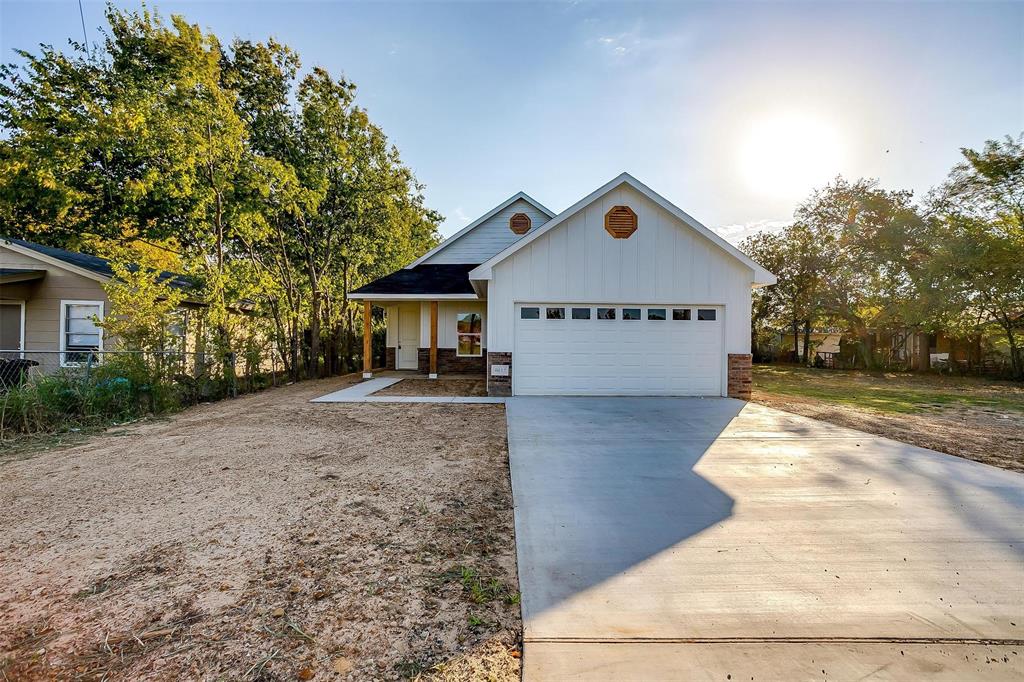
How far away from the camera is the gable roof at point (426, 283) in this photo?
1391 cm

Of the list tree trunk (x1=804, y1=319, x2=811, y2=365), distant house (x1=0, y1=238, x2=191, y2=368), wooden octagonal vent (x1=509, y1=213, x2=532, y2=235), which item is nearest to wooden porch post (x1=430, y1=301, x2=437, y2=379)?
wooden octagonal vent (x1=509, y1=213, x2=532, y2=235)

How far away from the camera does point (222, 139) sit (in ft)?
38.3

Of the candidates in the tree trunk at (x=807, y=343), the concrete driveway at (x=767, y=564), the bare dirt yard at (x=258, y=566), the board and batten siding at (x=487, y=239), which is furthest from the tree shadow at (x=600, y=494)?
the tree trunk at (x=807, y=343)

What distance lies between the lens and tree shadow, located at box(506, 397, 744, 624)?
3135 mm

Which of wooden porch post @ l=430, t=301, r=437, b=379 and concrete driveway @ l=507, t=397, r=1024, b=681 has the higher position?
wooden porch post @ l=430, t=301, r=437, b=379

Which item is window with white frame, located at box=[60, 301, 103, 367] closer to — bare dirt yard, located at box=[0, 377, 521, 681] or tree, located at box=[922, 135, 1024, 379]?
bare dirt yard, located at box=[0, 377, 521, 681]

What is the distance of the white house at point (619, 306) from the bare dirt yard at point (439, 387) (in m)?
1.33

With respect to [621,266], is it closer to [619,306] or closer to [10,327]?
[619,306]

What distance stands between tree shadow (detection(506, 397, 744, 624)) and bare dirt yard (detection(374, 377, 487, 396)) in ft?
11.7

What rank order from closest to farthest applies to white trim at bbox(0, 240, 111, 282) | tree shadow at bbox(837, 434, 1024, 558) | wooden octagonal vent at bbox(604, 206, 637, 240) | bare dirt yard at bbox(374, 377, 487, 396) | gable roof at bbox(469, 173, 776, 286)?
tree shadow at bbox(837, 434, 1024, 558) < gable roof at bbox(469, 173, 776, 286) < wooden octagonal vent at bbox(604, 206, 637, 240) < bare dirt yard at bbox(374, 377, 487, 396) < white trim at bbox(0, 240, 111, 282)

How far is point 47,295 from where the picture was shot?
1261cm

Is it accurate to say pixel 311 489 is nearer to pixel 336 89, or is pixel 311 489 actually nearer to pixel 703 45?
pixel 703 45

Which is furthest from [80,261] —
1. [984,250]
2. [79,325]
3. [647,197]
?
[984,250]

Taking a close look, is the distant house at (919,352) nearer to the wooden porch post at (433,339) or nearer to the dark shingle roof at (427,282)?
the dark shingle roof at (427,282)
